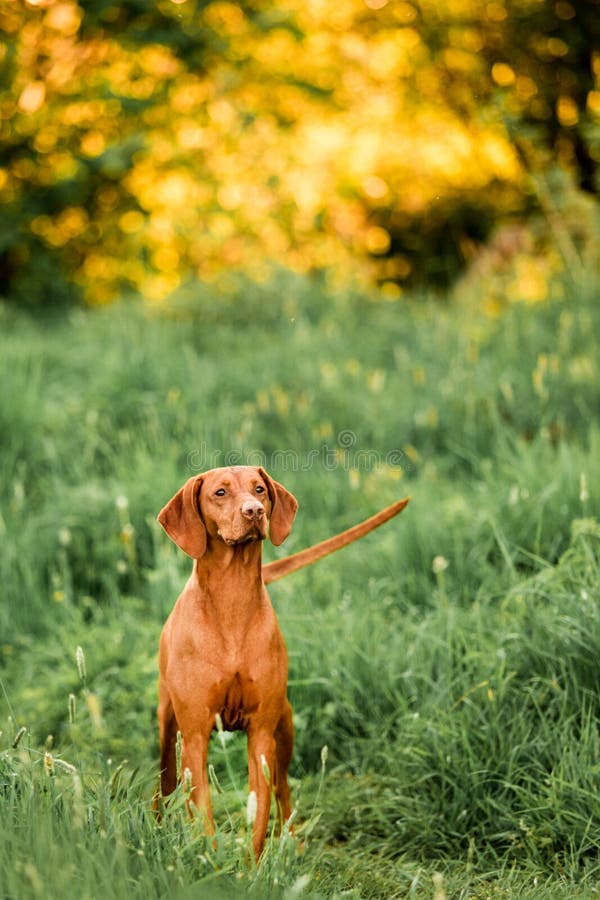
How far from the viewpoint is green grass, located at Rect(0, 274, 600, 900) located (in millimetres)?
2955

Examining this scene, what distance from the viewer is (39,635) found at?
16.8ft

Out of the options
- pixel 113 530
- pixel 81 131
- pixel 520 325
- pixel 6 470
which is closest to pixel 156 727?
pixel 113 530

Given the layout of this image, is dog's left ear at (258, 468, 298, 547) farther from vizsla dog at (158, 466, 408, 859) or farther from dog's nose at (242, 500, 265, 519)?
dog's nose at (242, 500, 265, 519)

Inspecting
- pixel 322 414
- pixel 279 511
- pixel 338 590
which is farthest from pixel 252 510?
pixel 322 414

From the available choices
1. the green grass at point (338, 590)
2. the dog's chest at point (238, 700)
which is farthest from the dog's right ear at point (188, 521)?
the green grass at point (338, 590)

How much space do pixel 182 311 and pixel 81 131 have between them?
10.1 ft

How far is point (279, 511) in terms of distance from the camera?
2.83 meters

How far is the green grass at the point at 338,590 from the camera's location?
116 inches

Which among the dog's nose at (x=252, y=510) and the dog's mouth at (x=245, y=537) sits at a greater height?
the dog's nose at (x=252, y=510)

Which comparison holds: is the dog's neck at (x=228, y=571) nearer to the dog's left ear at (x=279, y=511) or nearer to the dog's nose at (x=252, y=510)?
the dog's left ear at (x=279, y=511)

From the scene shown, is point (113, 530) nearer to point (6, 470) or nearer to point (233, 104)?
point (6, 470)

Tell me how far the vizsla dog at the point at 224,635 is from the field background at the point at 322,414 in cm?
23

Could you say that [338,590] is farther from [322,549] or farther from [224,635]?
[224,635]

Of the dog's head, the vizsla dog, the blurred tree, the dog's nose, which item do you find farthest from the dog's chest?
the blurred tree
